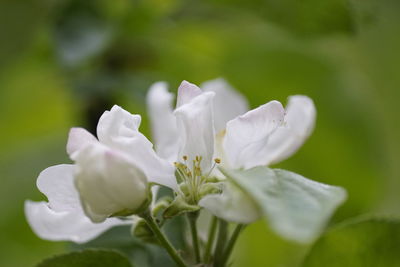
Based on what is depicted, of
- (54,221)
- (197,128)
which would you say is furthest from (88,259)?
(197,128)

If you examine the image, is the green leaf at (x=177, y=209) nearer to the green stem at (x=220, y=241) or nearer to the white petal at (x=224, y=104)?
the green stem at (x=220, y=241)

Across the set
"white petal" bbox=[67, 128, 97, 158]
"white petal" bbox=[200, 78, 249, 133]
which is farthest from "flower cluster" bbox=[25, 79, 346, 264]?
"white petal" bbox=[200, 78, 249, 133]

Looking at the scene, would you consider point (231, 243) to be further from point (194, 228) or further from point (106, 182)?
point (106, 182)

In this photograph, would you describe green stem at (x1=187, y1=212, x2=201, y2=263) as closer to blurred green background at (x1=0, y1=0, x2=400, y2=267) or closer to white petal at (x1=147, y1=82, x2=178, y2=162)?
white petal at (x1=147, y1=82, x2=178, y2=162)

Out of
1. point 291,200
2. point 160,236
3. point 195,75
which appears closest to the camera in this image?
point 291,200

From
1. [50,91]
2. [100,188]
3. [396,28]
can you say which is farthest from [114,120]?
[396,28]

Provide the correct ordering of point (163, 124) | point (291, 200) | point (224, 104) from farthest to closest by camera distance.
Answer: point (224, 104), point (163, 124), point (291, 200)

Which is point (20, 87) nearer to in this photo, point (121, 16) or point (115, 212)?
point (121, 16)
